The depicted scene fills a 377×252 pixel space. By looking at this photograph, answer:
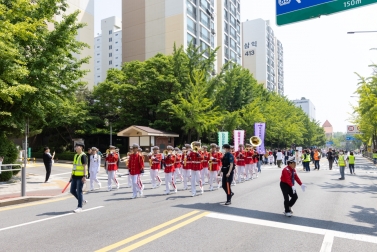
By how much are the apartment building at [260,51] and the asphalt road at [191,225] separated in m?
89.8

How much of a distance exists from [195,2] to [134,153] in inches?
1975

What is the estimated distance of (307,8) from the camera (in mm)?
9461

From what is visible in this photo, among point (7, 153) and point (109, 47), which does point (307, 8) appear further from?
point (109, 47)

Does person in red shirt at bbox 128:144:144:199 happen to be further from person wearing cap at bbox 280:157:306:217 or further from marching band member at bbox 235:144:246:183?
marching band member at bbox 235:144:246:183

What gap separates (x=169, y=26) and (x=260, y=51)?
175ft

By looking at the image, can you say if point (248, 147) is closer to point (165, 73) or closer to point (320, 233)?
point (320, 233)

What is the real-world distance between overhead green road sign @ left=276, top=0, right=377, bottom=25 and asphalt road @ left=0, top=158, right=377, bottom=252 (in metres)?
5.61

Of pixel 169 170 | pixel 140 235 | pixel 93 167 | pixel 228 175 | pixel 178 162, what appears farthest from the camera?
pixel 178 162

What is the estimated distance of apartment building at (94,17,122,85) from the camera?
3991 inches

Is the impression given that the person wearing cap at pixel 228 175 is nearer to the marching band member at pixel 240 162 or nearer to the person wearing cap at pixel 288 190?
the person wearing cap at pixel 288 190

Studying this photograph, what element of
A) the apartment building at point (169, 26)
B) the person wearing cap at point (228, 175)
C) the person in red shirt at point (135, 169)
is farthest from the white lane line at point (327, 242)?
the apartment building at point (169, 26)

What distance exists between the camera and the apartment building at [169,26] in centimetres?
5350

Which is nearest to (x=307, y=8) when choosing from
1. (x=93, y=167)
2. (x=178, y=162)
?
(x=178, y=162)

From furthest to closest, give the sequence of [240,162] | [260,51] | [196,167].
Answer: [260,51]
[240,162]
[196,167]
